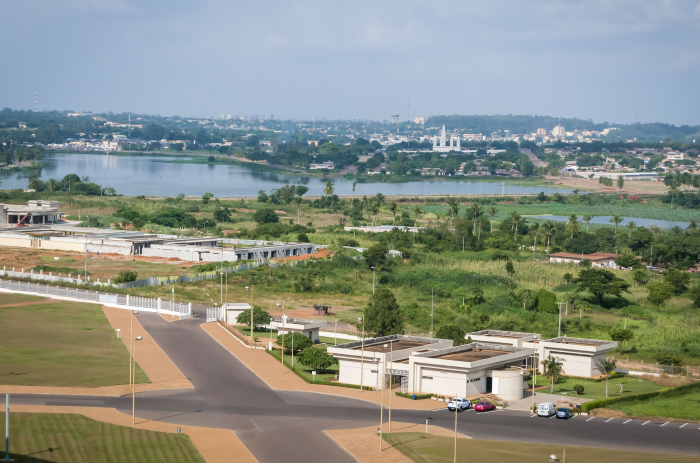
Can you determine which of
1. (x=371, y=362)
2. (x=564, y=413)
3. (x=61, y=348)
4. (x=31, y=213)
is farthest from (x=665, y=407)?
(x=31, y=213)

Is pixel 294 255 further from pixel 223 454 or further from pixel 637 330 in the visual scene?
pixel 223 454

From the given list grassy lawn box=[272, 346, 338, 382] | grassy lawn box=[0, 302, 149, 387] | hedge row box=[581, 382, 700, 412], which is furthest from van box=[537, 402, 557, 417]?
grassy lawn box=[0, 302, 149, 387]

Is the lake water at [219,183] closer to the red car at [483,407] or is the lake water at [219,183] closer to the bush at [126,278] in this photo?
the bush at [126,278]

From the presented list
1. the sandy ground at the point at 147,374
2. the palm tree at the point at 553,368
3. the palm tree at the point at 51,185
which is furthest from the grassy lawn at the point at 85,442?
the palm tree at the point at 51,185

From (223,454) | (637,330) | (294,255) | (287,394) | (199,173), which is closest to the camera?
(223,454)

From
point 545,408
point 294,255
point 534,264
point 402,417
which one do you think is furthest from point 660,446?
point 294,255

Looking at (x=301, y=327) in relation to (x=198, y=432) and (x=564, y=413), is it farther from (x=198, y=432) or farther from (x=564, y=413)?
(x=564, y=413)
